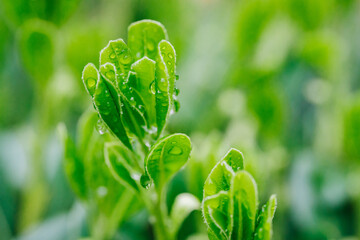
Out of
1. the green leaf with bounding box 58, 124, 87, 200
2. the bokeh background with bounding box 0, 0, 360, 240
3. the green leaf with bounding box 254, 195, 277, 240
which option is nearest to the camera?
the green leaf with bounding box 254, 195, 277, 240

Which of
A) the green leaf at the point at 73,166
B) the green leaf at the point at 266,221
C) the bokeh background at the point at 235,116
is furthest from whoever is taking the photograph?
the bokeh background at the point at 235,116

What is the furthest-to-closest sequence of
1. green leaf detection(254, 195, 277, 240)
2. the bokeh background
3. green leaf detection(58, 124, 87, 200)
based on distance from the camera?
the bokeh background → green leaf detection(58, 124, 87, 200) → green leaf detection(254, 195, 277, 240)

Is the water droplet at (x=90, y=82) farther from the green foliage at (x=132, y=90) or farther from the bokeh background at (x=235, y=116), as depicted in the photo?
the bokeh background at (x=235, y=116)

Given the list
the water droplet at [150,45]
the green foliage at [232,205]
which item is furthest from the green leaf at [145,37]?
the green foliage at [232,205]

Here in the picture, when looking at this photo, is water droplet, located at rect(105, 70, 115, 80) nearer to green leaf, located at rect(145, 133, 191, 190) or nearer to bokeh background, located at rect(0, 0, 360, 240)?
green leaf, located at rect(145, 133, 191, 190)

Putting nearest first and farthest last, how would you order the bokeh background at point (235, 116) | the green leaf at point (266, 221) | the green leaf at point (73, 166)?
1. the green leaf at point (266, 221)
2. the green leaf at point (73, 166)
3. the bokeh background at point (235, 116)

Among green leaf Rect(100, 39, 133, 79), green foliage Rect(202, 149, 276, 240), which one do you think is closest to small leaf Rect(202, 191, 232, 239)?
Result: green foliage Rect(202, 149, 276, 240)
